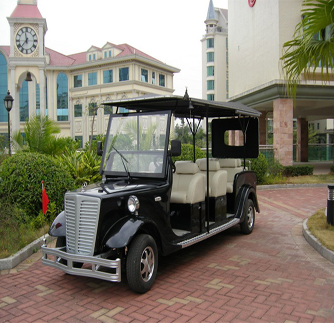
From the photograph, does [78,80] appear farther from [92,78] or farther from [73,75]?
[92,78]

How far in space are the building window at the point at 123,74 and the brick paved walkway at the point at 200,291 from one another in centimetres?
4082

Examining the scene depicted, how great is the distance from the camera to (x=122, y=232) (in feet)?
14.5

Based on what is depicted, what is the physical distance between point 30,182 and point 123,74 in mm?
40157

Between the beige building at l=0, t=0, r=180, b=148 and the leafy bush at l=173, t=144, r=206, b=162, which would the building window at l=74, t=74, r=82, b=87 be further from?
the leafy bush at l=173, t=144, r=206, b=162

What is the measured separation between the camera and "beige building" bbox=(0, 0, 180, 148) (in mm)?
36312

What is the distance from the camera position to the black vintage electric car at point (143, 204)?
4.45 m

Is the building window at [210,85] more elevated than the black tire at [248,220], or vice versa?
the building window at [210,85]

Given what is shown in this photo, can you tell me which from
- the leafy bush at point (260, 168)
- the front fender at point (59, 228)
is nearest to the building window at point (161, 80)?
the leafy bush at point (260, 168)

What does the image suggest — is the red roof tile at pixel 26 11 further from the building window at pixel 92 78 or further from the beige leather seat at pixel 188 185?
the beige leather seat at pixel 188 185

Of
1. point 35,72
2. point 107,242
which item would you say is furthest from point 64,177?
point 35,72

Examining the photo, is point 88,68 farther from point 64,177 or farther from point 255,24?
point 64,177

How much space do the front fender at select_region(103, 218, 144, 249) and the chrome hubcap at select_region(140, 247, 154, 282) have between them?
41cm

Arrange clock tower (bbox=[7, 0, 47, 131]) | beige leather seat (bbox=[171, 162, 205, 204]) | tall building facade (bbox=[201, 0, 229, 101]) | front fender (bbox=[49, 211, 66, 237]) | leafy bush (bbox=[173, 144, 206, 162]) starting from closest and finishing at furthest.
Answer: front fender (bbox=[49, 211, 66, 237]) < beige leather seat (bbox=[171, 162, 205, 204]) < leafy bush (bbox=[173, 144, 206, 162]) < clock tower (bbox=[7, 0, 47, 131]) < tall building facade (bbox=[201, 0, 229, 101])

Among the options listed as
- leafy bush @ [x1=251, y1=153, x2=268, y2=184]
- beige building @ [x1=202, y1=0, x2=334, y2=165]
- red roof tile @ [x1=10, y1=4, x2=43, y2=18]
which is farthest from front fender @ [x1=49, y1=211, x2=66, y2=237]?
red roof tile @ [x1=10, y1=4, x2=43, y2=18]
